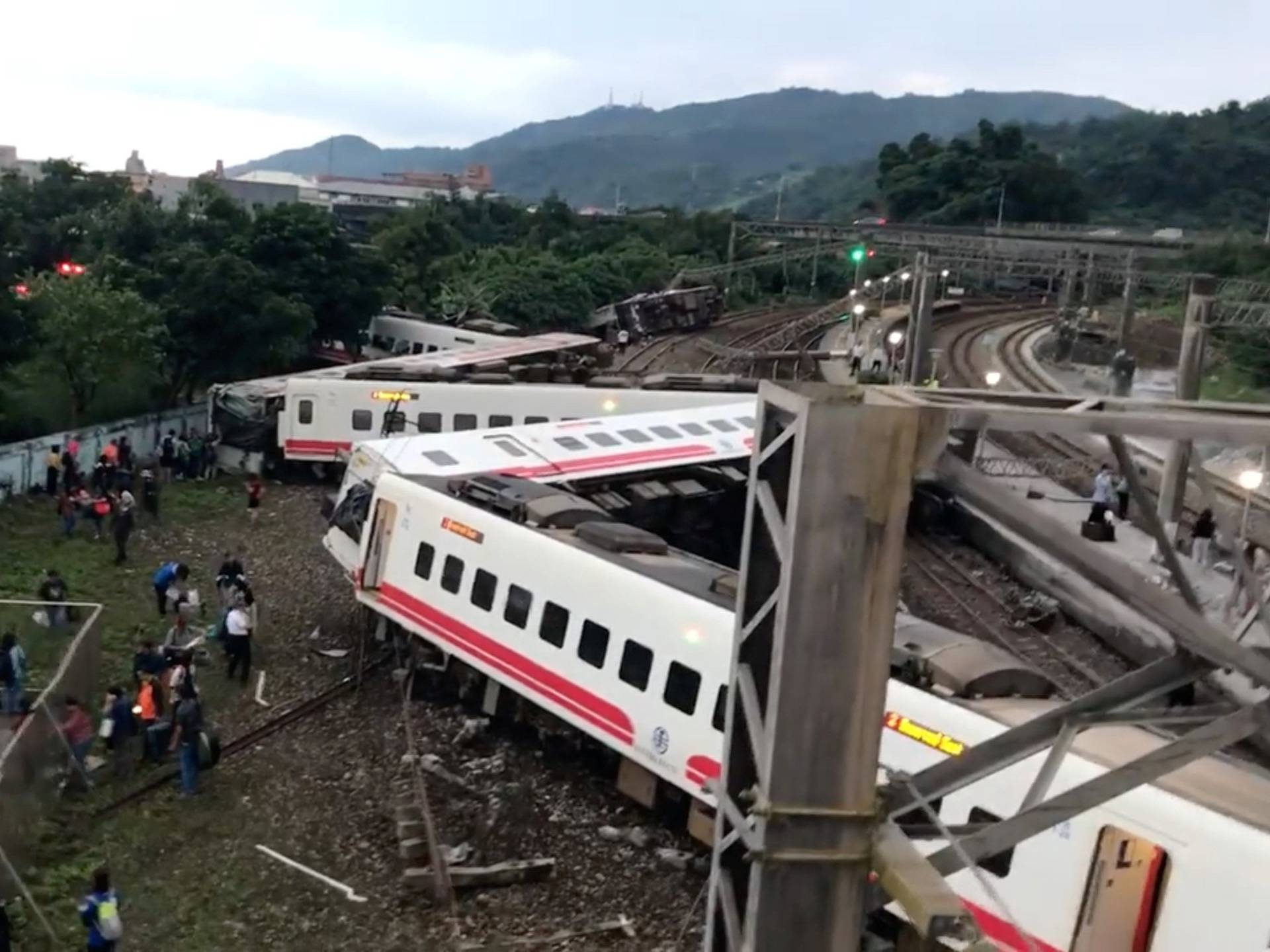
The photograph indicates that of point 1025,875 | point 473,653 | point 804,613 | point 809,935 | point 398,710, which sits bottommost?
point 398,710

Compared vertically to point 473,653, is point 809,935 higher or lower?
higher

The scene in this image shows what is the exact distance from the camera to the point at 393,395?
24.5 m

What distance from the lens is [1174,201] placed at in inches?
4222

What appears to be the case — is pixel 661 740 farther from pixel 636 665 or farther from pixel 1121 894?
pixel 1121 894

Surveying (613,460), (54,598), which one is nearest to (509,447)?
(613,460)

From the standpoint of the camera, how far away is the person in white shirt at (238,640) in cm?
1499

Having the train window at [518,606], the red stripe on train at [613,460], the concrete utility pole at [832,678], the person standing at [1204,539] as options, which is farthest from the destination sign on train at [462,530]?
the person standing at [1204,539]

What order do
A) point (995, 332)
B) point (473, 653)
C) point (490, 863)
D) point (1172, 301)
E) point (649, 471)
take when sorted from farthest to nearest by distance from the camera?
point (1172, 301) → point (995, 332) → point (649, 471) → point (473, 653) → point (490, 863)

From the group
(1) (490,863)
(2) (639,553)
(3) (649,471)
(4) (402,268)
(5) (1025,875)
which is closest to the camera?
(5) (1025,875)

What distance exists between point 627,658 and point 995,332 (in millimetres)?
39998

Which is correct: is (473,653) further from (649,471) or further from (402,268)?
(402,268)

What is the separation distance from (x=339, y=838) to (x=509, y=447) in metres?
7.97

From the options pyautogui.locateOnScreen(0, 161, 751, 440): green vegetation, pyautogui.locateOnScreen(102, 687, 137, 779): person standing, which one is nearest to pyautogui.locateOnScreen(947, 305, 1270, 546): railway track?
pyautogui.locateOnScreen(102, 687, 137, 779): person standing

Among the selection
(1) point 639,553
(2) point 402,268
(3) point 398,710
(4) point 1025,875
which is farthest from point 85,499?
(2) point 402,268
